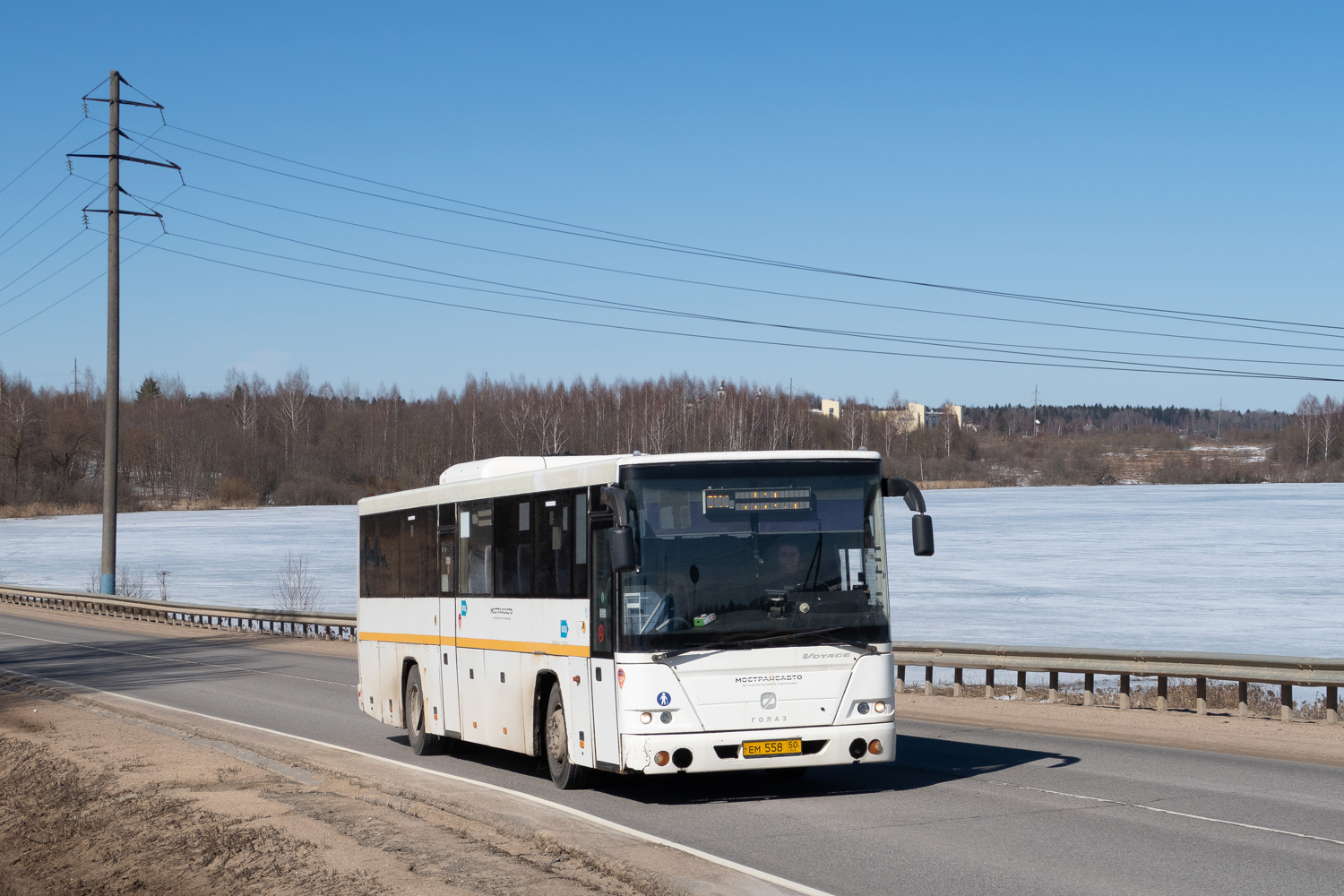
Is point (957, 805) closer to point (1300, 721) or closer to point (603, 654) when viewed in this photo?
point (603, 654)

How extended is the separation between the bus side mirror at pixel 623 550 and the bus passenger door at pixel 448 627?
4.65 metres

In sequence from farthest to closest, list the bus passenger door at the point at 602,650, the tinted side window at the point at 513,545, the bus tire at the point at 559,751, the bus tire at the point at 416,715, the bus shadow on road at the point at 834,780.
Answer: the bus tire at the point at 416,715 < the tinted side window at the point at 513,545 < the bus tire at the point at 559,751 < the bus shadow on road at the point at 834,780 < the bus passenger door at the point at 602,650

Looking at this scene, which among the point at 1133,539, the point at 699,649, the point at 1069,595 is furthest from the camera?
the point at 1133,539

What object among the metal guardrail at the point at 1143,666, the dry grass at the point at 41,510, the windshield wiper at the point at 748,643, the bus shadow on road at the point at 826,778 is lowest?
the bus shadow on road at the point at 826,778

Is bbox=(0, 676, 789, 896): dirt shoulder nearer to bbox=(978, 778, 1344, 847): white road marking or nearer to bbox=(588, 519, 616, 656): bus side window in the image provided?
bbox=(588, 519, 616, 656): bus side window

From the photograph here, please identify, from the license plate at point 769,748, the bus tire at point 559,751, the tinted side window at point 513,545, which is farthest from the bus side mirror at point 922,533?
the tinted side window at point 513,545

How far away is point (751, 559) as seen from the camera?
36.2 ft

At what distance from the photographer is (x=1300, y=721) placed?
17.2 m

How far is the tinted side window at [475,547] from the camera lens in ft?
45.4

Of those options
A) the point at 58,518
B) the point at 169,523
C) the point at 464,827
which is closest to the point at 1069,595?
the point at 464,827

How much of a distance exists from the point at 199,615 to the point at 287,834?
3865 cm

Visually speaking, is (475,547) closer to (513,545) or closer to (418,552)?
(513,545)

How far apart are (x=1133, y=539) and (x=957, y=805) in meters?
57.9

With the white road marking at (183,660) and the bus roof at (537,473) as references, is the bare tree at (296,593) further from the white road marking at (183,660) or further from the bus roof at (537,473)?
the bus roof at (537,473)
